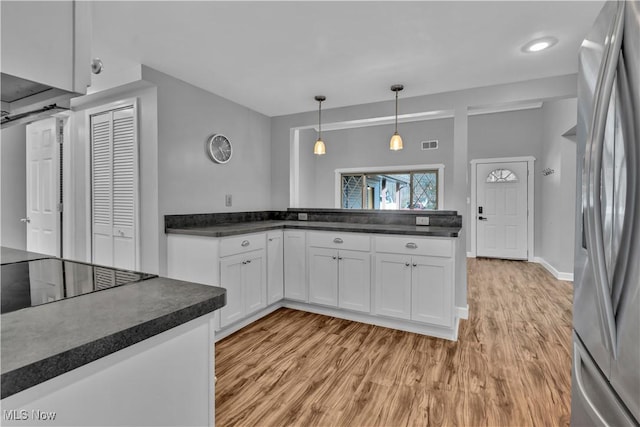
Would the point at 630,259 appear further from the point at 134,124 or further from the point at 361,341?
the point at 134,124

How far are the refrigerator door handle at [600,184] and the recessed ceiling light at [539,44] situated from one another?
5.62 feet

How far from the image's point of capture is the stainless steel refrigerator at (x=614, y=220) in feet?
2.50

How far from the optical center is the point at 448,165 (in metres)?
6.26

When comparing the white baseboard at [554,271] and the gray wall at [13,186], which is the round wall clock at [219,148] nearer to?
the gray wall at [13,186]

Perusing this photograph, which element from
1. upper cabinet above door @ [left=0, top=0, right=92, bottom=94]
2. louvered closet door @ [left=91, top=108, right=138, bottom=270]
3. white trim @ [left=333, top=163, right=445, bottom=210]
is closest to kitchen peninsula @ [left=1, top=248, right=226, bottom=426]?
upper cabinet above door @ [left=0, top=0, right=92, bottom=94]

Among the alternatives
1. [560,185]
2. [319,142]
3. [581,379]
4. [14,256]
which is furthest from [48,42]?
[560,185]

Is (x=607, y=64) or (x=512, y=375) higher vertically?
(x=607, y=64)

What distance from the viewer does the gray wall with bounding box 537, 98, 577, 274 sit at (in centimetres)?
454

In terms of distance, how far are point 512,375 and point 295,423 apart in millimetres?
1489

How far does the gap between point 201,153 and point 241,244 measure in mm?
1062

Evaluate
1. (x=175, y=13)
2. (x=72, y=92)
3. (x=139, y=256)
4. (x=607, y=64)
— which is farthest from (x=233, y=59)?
(x=607, y=64)

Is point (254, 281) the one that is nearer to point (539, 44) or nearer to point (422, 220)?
point (422, 220)

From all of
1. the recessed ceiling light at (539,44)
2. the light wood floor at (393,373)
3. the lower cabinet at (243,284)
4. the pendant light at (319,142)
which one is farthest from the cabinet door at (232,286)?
the recessed ceiling light at (539,44)

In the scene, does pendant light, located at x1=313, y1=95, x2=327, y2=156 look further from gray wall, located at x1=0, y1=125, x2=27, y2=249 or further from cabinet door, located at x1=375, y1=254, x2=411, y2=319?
gray wall, located at x1=0, y1=125, x2=27, y2=249
